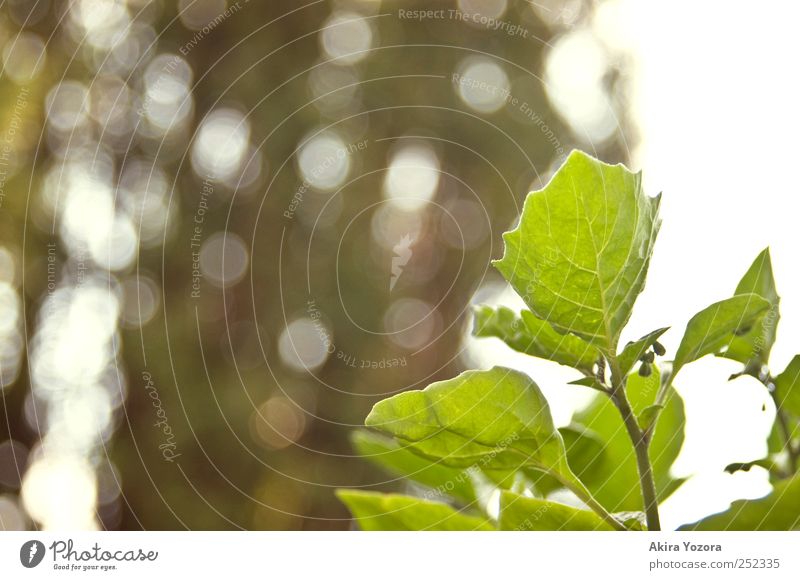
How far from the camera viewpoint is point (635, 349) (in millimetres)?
243

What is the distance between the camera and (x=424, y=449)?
26cm

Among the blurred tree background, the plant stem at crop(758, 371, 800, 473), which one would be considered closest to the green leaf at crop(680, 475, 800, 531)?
the plant stem at crop(758, 371, 800, 473)

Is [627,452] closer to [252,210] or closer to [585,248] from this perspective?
[585,248]

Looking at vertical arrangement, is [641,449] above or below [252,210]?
below

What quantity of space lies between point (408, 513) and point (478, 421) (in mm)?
68

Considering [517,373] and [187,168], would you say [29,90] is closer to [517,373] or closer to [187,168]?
[187,168]

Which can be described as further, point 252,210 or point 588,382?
point 252,210

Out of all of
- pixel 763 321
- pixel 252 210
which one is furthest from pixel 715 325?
pixel 252 210

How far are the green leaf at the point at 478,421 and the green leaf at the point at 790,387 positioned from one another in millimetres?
95

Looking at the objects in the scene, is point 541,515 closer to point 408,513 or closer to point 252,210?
point 408,513

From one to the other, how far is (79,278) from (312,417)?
0.49m

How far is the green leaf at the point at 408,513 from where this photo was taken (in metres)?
0.28
